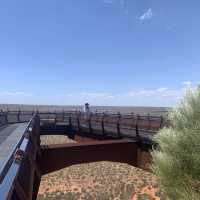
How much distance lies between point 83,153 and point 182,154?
13.9 feet

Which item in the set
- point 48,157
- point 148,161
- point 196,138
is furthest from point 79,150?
point 196,138

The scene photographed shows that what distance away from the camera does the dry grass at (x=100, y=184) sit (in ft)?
63.4

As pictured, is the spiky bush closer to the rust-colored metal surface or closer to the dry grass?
the rust-colored metal surface

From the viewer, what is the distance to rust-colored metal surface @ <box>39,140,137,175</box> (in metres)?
11.9

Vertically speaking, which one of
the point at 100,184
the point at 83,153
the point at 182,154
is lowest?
the point at 100,184

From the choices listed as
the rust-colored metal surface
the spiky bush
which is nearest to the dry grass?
the rust-colored metal surface

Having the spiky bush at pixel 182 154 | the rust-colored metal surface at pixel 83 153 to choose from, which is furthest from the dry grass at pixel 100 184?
the spiky bush at pixel 182 154

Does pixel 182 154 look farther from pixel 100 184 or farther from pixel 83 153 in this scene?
pixel 100 184

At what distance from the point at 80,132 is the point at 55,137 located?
12.7 metres

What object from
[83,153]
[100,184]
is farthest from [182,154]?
[100,184]

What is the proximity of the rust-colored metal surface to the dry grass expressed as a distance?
197 inches

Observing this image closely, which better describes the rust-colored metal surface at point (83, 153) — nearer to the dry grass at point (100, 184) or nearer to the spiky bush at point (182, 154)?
the spiky bush at point (182, 154)

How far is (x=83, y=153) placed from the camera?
497 inches

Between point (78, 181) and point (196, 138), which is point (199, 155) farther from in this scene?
point (78, 181)
